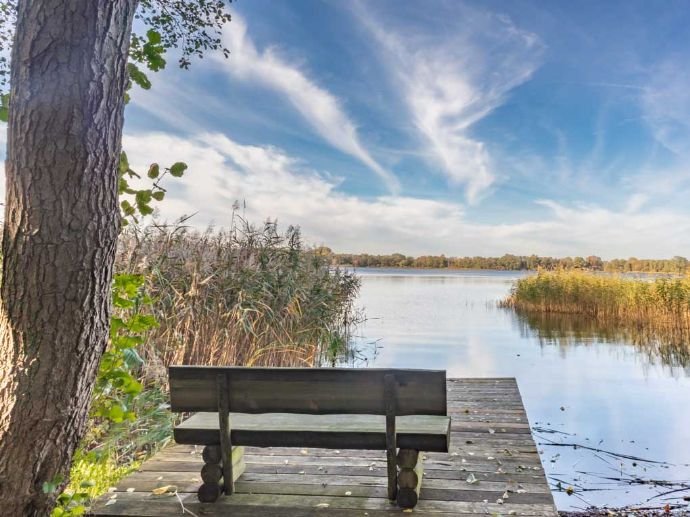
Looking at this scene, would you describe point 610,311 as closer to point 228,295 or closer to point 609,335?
point 609,335

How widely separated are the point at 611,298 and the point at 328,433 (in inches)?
545

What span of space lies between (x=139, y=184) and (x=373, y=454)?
7.09ft

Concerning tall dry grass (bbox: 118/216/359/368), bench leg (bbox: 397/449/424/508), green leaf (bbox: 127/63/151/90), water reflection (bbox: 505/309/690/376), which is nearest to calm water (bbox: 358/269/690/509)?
water reflection (bbox: 505/309/690/376)

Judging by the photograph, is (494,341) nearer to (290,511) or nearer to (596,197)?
Answer: (290,511)

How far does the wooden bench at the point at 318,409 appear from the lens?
2.14m

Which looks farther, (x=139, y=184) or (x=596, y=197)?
(x=596, y=197)

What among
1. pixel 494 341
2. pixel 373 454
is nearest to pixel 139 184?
pixel 373 454

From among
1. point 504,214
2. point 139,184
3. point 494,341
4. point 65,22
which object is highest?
point 504,214

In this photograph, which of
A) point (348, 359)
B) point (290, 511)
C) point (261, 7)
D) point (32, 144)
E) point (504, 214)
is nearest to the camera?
point (32, 144)

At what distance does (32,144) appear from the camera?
1.53m

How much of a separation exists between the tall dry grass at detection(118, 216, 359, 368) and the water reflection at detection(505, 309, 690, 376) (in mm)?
6845

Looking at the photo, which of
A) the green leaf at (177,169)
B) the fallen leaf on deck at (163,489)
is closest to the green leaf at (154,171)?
the green leaf at (177,169)

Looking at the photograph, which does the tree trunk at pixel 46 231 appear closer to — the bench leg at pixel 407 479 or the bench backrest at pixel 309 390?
the bench backrest at pixel 309 390

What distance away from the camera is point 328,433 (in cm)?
227
